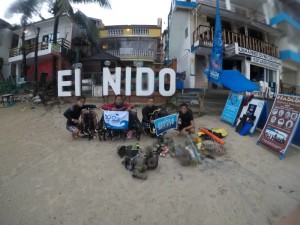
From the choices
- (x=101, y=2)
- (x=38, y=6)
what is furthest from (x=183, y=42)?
(x=38, y=6)

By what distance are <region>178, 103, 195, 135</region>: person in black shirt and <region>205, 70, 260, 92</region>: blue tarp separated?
2.34m

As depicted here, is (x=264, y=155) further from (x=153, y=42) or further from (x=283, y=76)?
(x=153, y=42)

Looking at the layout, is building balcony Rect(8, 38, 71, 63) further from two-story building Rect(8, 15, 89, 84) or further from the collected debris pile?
the collected debris pile

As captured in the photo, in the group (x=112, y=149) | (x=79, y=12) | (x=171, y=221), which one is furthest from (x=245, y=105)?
(x=79, y=12)

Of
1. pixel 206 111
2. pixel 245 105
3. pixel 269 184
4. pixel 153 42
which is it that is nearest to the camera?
pixel 269 184

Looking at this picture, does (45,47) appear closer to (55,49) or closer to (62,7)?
(55,49)

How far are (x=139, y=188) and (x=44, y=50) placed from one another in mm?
15371

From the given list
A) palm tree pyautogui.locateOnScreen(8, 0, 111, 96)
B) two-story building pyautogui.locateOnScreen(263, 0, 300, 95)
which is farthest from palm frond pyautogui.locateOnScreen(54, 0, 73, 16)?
two-story building pyautogui.locateOnScreen(263, 0, 300, 95)

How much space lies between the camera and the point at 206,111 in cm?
874

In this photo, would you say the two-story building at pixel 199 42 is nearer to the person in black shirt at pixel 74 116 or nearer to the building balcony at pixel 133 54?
the building balcony at pixel 133 54

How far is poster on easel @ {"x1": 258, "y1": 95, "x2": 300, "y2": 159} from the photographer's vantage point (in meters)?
4.79

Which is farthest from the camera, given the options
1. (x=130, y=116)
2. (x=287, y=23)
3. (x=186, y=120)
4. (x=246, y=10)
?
(x=186, y=120)

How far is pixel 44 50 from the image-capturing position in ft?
50.6

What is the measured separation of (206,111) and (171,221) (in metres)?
6.39
